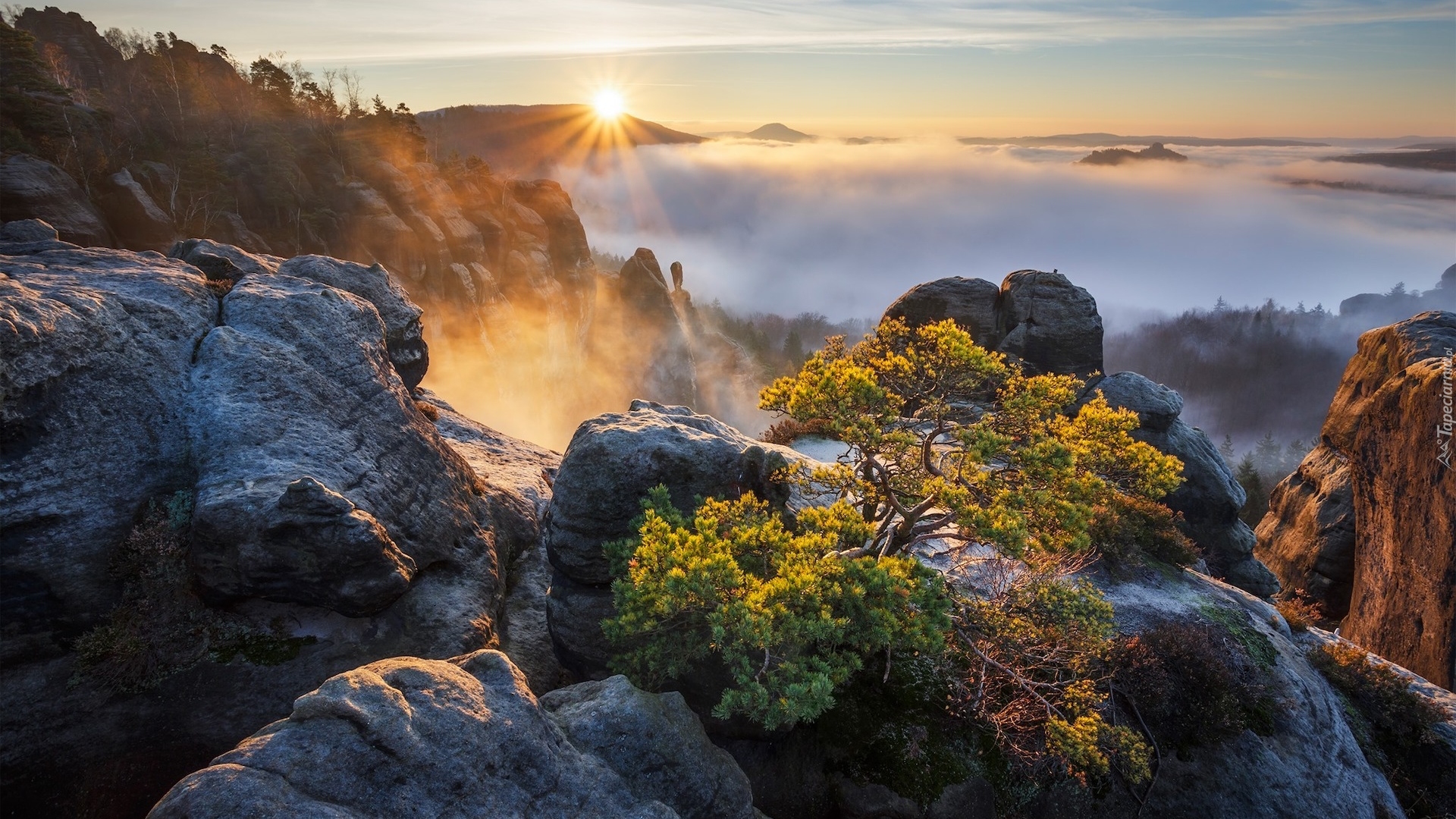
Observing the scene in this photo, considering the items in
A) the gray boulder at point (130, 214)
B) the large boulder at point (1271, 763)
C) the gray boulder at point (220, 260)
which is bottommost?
the large boulder at point (1271, 763)

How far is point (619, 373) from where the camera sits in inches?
4835

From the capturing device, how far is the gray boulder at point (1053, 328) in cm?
4431

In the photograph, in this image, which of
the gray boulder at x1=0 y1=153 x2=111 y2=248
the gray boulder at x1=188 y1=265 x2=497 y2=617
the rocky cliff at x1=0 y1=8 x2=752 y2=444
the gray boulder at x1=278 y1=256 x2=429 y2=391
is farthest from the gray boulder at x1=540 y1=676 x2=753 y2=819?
the gray boulder at x1=0 y1=153 x2=111 y2=248

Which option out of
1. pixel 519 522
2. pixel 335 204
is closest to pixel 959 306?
pixel 519 522

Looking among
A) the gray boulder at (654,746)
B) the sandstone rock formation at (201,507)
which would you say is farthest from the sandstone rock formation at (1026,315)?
the gray boulder at (654,746)

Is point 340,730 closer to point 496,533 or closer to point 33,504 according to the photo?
point 33,504

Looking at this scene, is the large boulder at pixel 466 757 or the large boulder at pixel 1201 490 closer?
the large boulder at pixel 466 757

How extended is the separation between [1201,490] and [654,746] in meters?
36.2

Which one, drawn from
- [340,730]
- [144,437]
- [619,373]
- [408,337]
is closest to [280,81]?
[619,373]

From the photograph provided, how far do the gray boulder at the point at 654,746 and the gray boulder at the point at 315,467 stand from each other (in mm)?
6842

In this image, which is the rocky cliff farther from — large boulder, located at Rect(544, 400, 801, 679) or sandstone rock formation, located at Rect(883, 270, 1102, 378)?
sandstone rock formation, located at Rect(883, 270, 1102, 378)

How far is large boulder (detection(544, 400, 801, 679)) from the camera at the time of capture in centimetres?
1638

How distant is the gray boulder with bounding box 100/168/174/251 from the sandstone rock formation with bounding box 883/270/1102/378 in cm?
5684

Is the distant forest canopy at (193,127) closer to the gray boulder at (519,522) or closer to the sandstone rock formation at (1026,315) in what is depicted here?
the gray boulder at (519,522)
